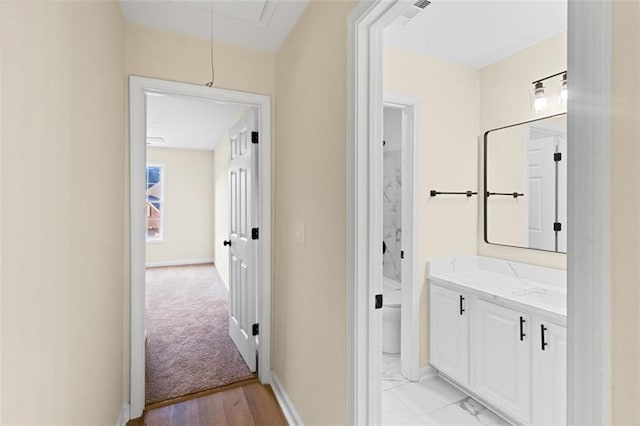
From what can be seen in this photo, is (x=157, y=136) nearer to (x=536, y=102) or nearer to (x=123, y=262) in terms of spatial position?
(x=123, y=262)

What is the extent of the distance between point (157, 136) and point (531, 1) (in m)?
5.45

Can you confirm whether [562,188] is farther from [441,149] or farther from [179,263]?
[179,263]

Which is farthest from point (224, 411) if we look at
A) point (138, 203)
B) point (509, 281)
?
point (509, 281)

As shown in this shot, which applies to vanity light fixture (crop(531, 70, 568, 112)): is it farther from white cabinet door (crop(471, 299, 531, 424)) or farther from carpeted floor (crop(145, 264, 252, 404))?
carpeted floor (crop(145, 264, 252, 404))

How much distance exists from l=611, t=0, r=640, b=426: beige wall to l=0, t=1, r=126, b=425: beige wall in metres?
1.22

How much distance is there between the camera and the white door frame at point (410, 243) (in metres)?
2.37

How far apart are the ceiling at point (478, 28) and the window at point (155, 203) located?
19.5 ft

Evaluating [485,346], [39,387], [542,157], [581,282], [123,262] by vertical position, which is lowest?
[485,346]

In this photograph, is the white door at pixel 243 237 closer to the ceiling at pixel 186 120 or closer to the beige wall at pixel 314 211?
the beige wall at pixel 314 211

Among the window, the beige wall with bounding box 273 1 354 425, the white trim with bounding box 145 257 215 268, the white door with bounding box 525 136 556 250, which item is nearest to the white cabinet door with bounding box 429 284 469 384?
the white door with bounding box 525 136 556 250

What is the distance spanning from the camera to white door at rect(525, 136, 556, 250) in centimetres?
216

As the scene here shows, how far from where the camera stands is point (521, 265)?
229 cm

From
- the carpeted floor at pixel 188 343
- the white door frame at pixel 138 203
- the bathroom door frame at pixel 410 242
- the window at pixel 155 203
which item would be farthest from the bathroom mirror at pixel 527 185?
the window at pixel 155 203

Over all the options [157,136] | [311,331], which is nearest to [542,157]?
[311,331]
